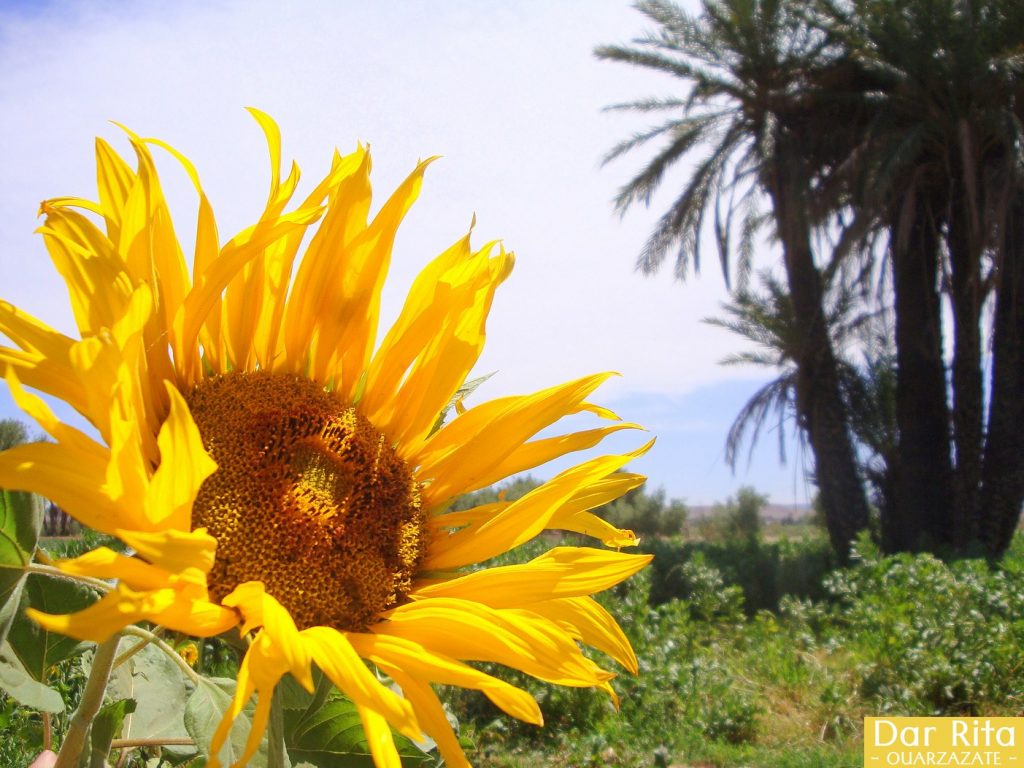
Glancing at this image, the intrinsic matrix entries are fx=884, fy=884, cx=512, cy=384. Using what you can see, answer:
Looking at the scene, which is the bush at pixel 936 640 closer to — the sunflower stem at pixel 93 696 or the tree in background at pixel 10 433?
the tree in background at pixel 10 433

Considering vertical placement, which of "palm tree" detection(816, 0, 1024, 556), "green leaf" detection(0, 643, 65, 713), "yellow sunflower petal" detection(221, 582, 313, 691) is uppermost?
"palm tree" detection(816, 0, 1024, 556)

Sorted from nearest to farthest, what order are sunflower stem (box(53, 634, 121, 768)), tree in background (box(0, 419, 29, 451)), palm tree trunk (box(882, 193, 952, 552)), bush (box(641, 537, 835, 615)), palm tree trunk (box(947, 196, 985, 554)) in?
sunflower stem (box(53, 634, 121, 768)), tree in background (box(0, 419, 29, 451)), palm tree trunk (box(947, 196, 985, 554)), bush (box(641, 537, 835, 615)), palm tree trunk (box(882, 193, 952, 552))

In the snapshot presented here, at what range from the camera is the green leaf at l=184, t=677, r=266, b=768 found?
2.06ft

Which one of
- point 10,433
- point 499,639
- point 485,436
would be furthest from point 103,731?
point 10,433

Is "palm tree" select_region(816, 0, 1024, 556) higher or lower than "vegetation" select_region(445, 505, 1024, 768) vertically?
higher

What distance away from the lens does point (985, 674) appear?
18.0 ft

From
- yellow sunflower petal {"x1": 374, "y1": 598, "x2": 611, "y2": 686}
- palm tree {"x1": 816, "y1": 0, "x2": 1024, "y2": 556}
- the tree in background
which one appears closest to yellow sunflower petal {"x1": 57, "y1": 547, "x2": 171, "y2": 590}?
yellow sunflower petal {"x1": 374, "y1": 598, "x2": 611, "y2": 686}

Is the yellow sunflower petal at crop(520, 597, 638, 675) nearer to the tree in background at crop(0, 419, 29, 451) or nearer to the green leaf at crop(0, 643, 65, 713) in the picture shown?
the green leaf at crop(0, 643, 65, 713)

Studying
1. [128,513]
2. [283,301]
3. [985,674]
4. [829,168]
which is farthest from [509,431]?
[829,168]

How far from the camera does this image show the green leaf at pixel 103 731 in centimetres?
67

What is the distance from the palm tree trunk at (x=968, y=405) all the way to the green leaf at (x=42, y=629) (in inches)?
547

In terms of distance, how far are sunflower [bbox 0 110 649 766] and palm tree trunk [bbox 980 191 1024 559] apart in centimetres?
1351

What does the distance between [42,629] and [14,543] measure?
0.14 meters

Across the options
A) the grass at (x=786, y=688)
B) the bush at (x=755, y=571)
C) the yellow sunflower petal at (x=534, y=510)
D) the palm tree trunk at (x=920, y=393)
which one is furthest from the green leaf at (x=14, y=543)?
the palm tree trunk at (x=920, y=393)
